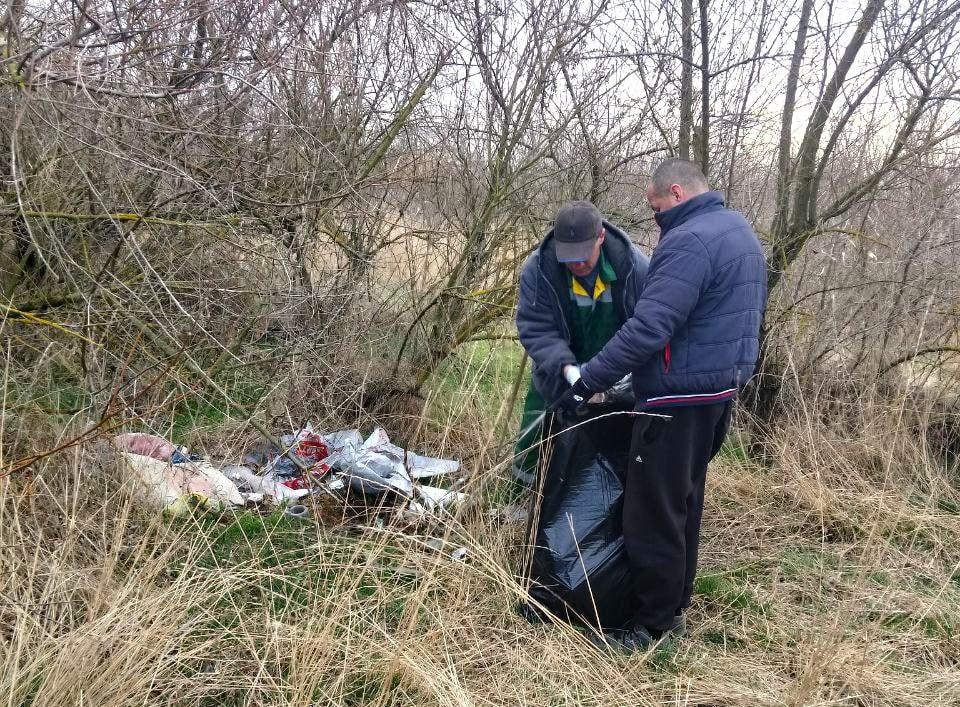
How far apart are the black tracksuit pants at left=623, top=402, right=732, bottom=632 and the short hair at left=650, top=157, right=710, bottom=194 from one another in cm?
81

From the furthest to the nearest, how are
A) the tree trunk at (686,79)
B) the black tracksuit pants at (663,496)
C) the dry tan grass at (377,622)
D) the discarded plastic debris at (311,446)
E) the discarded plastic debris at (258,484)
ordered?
the tree trunk at (686,79) < the discarded plastic debris at (311,446) < the discarded plastic debris at (258,484) < the black tracksuit pants at (663,496) < the dry tan grass at (377,622)

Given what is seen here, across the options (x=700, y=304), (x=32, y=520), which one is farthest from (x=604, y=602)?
(x=32, y=520)

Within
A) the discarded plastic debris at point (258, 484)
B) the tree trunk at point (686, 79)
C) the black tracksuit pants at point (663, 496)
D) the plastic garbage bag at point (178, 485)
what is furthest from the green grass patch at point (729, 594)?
the tree trunk at point (686, 79)

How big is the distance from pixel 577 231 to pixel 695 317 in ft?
Answer: 1.81

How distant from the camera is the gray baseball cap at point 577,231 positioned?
3088mm

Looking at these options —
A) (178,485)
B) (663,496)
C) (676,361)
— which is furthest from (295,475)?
(676,361)

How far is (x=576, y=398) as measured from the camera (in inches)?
121

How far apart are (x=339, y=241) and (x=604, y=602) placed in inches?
104

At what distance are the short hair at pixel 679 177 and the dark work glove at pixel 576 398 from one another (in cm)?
78

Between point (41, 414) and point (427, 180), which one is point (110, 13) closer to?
point (41, 414)

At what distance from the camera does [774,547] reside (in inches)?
159

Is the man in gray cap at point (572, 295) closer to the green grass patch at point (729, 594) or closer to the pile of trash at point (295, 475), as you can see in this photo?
the pile of trash at point (295, 475)

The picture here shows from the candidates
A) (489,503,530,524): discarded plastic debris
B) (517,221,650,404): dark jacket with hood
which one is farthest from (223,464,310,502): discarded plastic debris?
(517,221,650,404): dark jacket with hood

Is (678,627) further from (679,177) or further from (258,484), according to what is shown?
(258,484)
